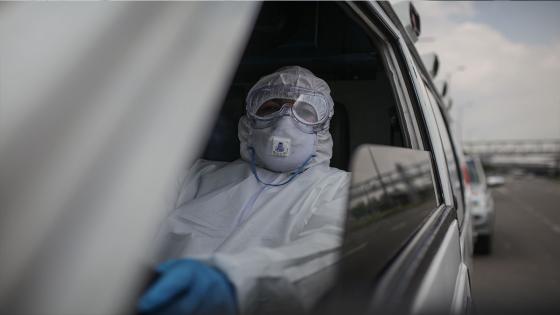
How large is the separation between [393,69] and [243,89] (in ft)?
2.93

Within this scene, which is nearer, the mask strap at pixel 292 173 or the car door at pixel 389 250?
the car door at pixel 389 250

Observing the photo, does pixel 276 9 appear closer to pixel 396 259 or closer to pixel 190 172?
pixel 190 172

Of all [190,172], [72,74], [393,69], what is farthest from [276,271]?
[393,69]

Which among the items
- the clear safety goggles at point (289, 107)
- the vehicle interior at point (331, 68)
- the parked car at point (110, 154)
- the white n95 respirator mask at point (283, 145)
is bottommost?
the parked car at point (110, 154)

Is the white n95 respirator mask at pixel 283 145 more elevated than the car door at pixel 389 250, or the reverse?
the white n95 respirator mask at pixel 283 145

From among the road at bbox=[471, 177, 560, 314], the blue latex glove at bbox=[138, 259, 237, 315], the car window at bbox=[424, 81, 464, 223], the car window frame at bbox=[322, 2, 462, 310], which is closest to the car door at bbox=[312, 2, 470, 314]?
the car window frame at bbox=[322, 2, 462, 310]

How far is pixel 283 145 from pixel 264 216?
0.41 m

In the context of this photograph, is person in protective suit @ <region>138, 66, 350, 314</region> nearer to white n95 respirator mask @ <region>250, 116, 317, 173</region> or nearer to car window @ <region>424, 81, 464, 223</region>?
white n95 respirator mask @ <region>250, 116, 317, 173</region>

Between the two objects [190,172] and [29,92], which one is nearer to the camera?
[29,92]

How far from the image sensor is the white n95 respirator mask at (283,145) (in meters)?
2.44

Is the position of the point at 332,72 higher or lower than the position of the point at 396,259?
higher

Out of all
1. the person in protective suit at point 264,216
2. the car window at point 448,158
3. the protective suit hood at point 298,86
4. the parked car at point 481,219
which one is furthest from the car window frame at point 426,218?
the parked car at point 481,219

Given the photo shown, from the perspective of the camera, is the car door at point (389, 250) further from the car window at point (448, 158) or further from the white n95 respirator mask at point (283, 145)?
the car window at point (448, 158)

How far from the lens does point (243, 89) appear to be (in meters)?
3.09
